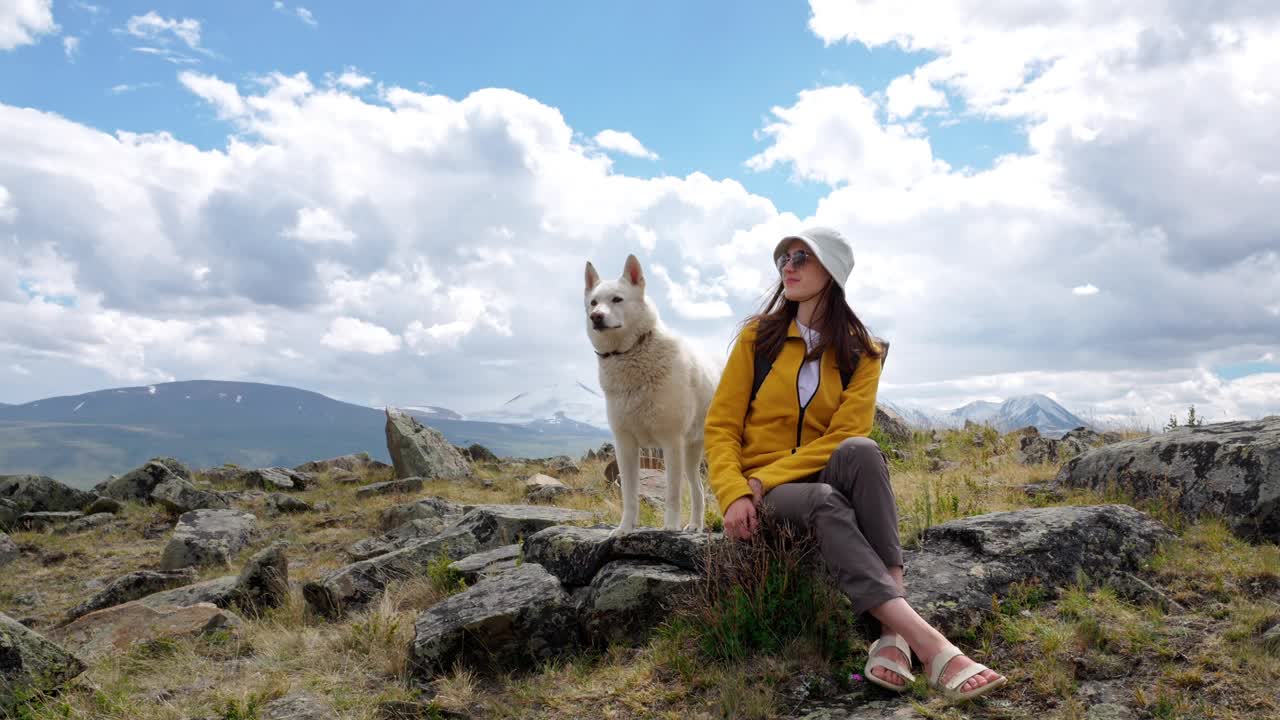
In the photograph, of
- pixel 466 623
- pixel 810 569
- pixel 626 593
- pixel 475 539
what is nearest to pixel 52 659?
pixel 466 623

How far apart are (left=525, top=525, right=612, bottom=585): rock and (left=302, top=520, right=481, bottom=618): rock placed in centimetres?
167

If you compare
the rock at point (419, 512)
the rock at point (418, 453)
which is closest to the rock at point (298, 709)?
the rock at point (419, 512)

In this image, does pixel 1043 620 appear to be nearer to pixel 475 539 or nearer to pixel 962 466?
pixel 475 539

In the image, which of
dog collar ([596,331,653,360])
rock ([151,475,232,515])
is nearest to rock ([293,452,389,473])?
rock ([151,475,232,515])

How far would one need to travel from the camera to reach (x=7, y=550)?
470 inches

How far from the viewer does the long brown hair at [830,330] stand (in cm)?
467

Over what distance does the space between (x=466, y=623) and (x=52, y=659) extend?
10.2 feet

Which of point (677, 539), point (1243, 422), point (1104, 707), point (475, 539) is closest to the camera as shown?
point (1104, 707)

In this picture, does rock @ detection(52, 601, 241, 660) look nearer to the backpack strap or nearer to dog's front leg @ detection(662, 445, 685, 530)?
dog's front leg @ detection(662, 445, 685, 530)

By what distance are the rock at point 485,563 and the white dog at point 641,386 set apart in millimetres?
1399

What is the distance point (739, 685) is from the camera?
4.24 meters

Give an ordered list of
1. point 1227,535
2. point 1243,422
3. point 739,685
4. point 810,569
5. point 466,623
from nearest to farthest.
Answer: point 739,685 < point 810,569 < point 466,623 < point 1227,535 < point 1243,422

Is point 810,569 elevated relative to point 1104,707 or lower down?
elevated

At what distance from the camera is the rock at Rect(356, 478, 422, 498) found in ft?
50.0
